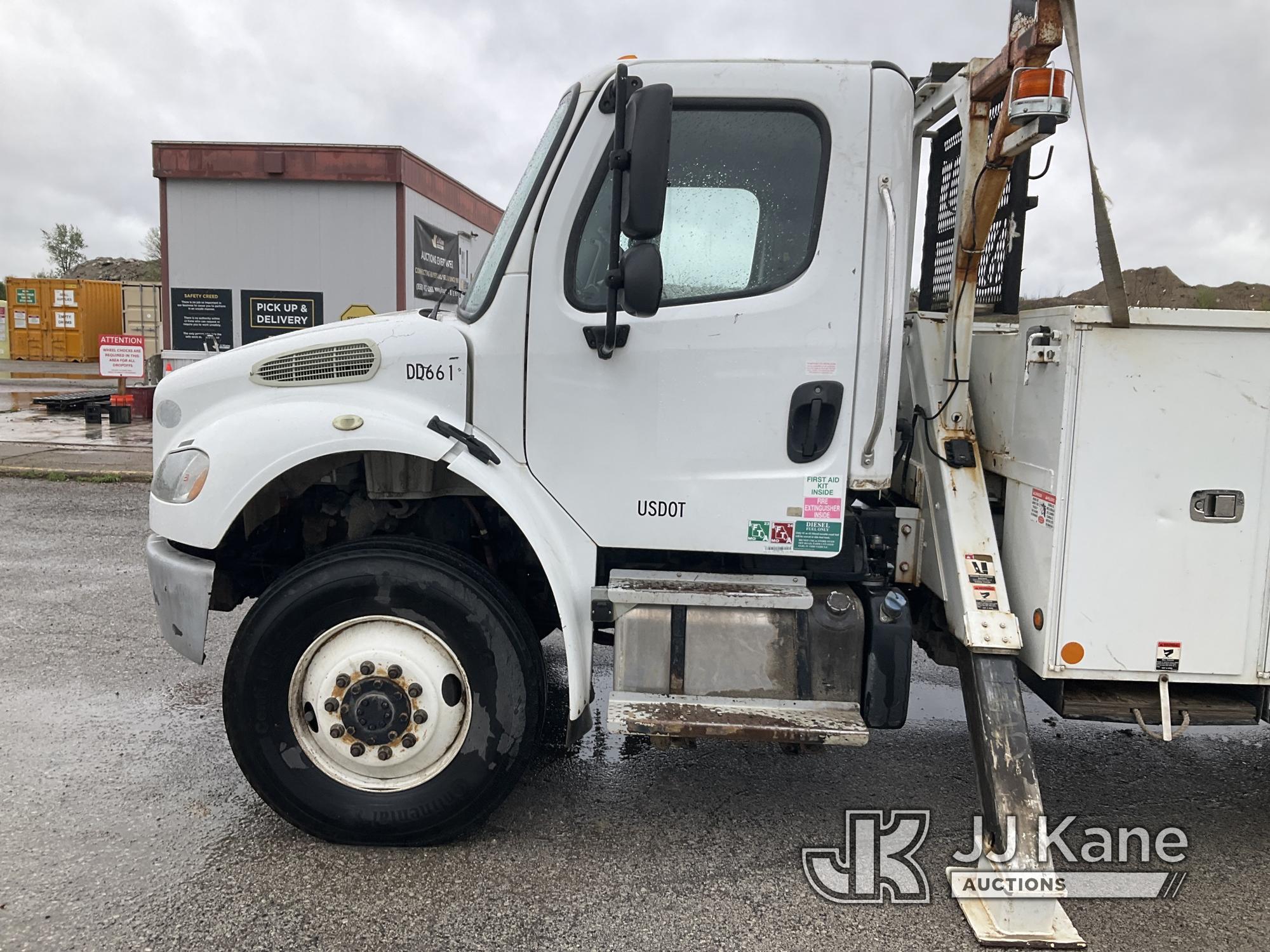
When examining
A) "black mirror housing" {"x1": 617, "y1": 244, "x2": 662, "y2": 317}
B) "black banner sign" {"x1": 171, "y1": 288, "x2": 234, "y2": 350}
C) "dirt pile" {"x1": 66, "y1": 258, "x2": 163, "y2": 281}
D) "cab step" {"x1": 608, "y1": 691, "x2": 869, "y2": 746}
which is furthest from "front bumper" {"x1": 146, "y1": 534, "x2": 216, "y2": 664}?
"dirt pile" {"x1": 66, "y1": 258, "x2": 163, "y2": 281}

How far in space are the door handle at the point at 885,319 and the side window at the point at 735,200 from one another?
0.24 metres

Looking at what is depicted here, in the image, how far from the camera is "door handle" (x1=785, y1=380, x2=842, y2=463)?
3.39 m

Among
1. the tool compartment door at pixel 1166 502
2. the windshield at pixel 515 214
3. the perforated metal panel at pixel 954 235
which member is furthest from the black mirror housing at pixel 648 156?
the tool compartment door at pixel 1166 502

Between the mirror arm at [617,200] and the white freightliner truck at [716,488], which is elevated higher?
the mirror arm at [617,200]

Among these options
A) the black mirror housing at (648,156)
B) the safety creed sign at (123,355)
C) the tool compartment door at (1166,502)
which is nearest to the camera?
the black mirror housing at (648,156)

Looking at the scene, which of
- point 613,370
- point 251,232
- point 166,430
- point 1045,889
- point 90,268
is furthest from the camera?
point 90,268

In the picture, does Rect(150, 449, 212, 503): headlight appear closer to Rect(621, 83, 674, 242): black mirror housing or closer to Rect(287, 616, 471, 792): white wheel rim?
Rect(287, 616, 471, 792): white wheel rim

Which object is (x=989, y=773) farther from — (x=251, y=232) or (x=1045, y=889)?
(x=251, y=232)

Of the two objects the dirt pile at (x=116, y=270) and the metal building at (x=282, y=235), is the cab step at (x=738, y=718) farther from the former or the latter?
the dirt pile at (x=116, y=270)

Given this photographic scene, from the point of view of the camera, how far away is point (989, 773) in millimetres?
3381

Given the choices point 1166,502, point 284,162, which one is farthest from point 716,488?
point 284,162

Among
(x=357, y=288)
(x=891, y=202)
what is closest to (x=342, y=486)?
(x=891, y=202)

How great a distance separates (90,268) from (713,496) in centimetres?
5462

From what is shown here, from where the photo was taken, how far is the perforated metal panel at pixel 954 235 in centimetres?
382
